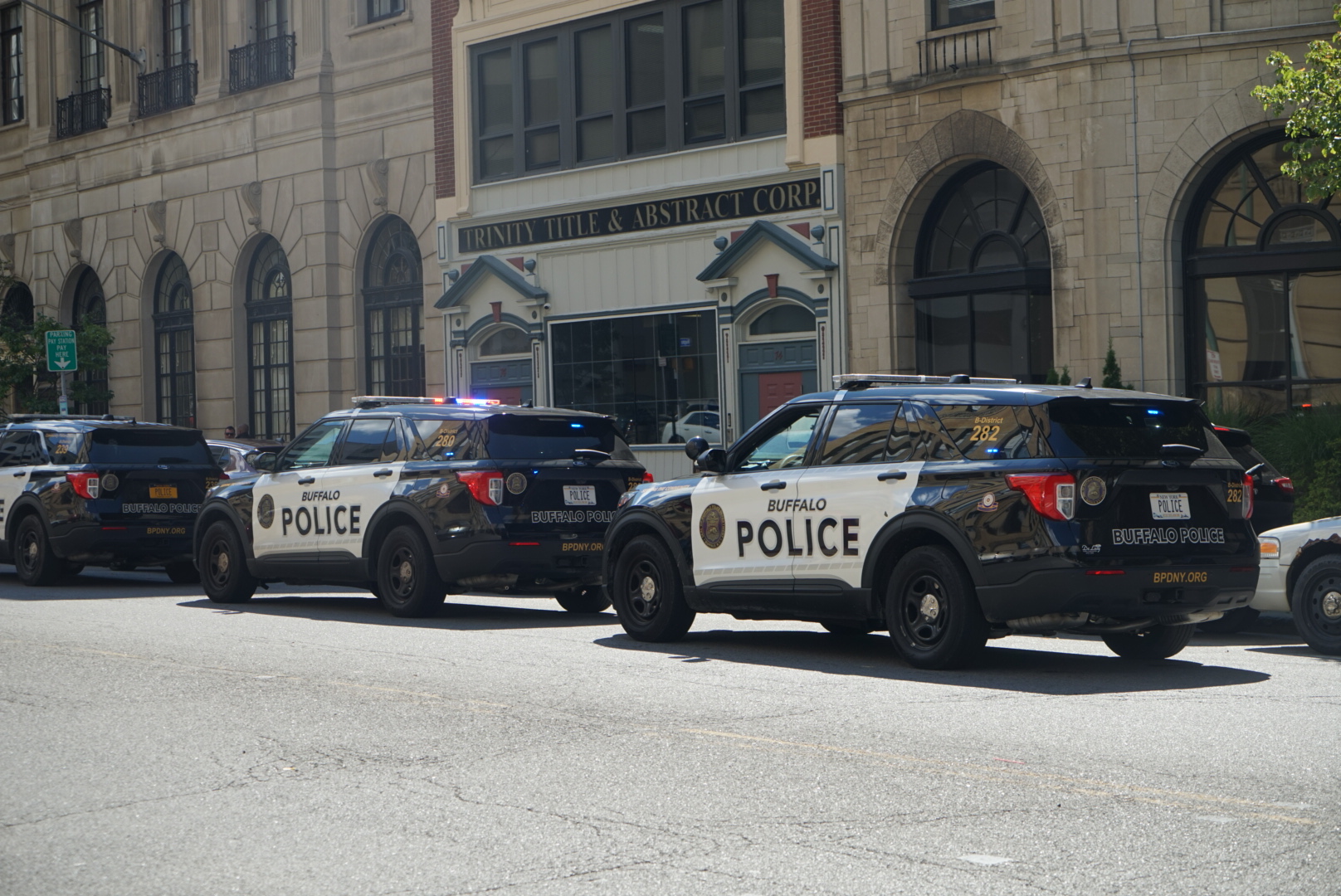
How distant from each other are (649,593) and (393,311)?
61.0 feet

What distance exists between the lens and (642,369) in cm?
2541

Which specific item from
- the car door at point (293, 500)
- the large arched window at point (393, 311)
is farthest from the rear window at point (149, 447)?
the large arched window at point (393, 311)

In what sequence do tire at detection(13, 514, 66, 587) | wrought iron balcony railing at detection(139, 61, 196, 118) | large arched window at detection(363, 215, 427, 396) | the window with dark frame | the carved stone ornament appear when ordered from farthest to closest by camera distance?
the carved stone ornament → wrought iron balcony railing at detection(139, 61, 196, 118) → large arched window at detection(363, 215, 427, 396) → the window with dark frame → tire at detection(13, 514, 66, 587)

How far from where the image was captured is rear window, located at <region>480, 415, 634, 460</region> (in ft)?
45.0

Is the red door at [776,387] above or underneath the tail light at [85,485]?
above

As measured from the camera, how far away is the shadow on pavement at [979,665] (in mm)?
9664

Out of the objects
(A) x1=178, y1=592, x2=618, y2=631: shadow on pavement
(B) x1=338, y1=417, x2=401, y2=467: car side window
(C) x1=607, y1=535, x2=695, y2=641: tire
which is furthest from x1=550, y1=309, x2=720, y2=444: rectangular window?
(C) x1=607, y1=535, x2=695, y2=641: tire

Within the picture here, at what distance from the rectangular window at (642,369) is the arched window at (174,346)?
34.8 ft

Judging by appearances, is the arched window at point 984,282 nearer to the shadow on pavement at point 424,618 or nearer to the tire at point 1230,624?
the shadow on pavement at point 424,618

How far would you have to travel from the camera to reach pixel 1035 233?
21094mm

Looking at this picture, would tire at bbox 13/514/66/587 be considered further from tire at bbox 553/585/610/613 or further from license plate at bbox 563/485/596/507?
license plate at bbox 563/485/596/507

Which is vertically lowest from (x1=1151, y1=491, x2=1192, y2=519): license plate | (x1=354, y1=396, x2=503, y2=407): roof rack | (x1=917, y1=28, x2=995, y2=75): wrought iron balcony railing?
(x1=1151, y1=491, x2=1192, y2=519): license plate

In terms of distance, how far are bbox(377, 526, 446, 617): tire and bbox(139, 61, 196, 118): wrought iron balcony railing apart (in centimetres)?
2119

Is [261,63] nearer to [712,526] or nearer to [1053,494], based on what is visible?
[712,526]
